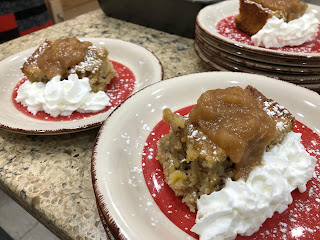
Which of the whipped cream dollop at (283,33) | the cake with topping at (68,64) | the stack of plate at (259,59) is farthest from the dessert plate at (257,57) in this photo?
the cake with topping at (68,64)

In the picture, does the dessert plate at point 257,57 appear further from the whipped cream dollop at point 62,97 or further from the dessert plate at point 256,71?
the whipped cream dollop at point 62,97

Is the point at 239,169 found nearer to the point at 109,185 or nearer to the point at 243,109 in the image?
the point at 243,109

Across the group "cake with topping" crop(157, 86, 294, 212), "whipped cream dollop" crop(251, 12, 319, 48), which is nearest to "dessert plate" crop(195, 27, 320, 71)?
"whipped cream dollop" crop(251, 12, 319, 48)

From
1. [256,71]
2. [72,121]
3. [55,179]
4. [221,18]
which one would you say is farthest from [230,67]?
[55,179]

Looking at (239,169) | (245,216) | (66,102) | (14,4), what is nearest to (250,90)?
(239,169)

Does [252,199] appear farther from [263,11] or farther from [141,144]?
[263,11]

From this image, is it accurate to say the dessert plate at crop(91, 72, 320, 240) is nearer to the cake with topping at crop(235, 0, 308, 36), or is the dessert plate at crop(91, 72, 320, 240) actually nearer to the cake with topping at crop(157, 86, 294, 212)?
the cake with topping at crop(157, 86, 294, 212)
